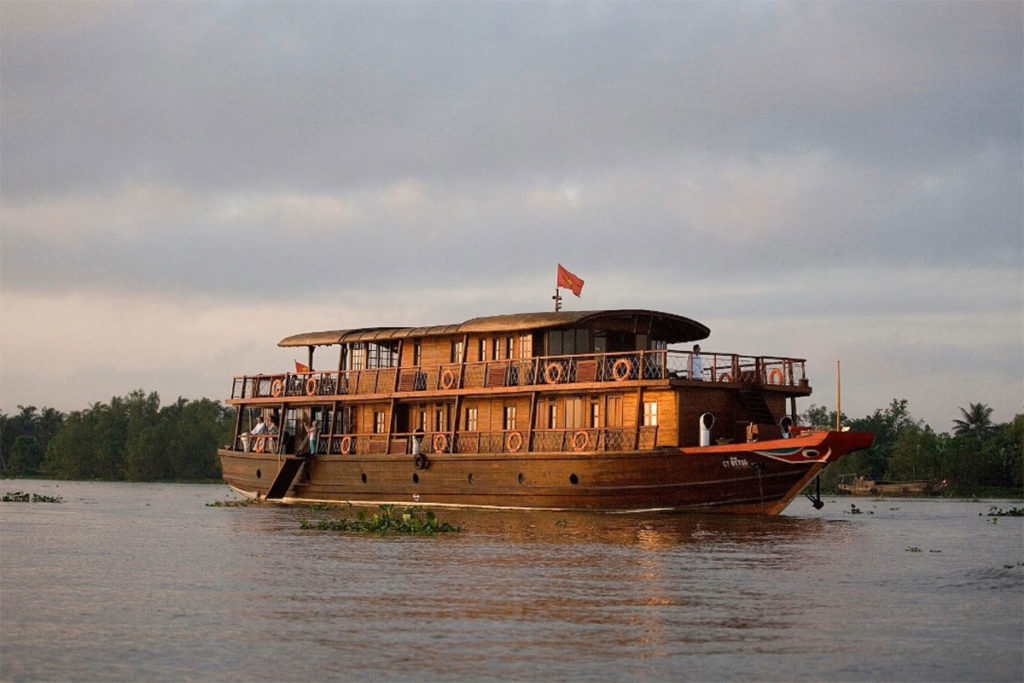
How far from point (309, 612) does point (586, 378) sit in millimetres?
15415

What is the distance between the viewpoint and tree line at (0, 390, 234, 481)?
8062 centimetres

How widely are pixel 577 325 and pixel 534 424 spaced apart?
2.63 meters

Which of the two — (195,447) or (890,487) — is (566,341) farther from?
(195,447)

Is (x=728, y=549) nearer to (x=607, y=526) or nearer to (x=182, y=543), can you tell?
(x=607, y=526)

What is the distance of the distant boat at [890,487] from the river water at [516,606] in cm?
2978

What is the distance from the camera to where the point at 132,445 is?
82125 mm

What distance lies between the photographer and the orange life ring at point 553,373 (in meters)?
28.2

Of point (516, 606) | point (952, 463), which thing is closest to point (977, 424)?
point (952, 463)

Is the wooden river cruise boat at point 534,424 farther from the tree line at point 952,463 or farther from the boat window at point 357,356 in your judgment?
the tree line at point 952,463

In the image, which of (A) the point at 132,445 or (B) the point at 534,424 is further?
(A) the point at 132,445

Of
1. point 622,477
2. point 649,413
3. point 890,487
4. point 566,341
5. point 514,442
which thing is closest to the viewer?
point 622,477

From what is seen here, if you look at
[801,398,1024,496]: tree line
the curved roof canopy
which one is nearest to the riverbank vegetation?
[801,398,1024,496]: tree line

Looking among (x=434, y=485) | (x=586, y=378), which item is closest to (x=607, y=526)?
(x=586, y=378)

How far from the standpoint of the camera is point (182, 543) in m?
21.5
